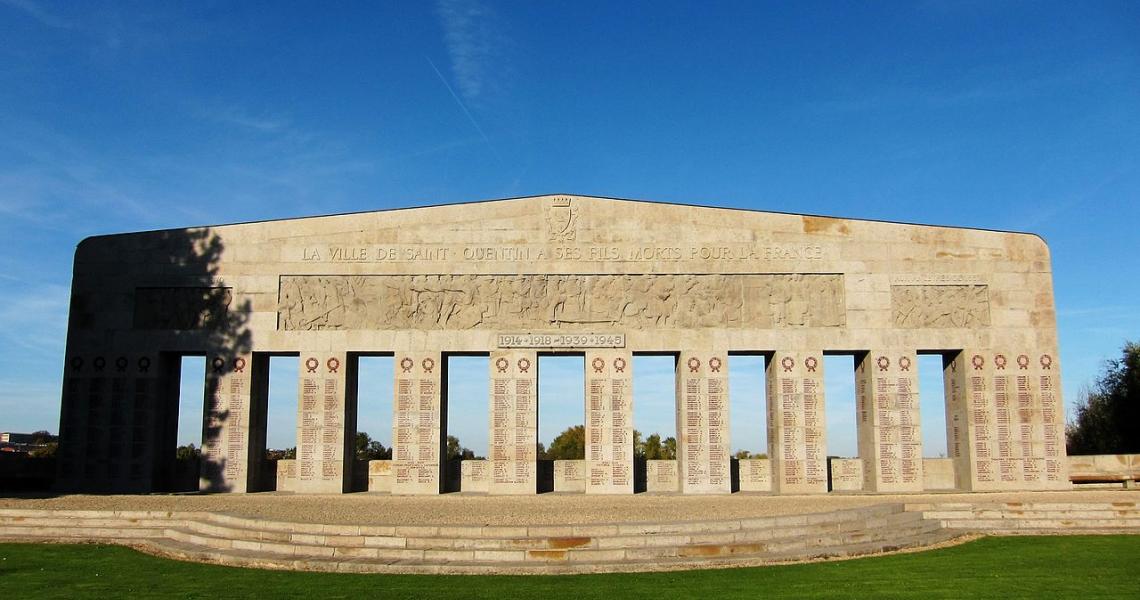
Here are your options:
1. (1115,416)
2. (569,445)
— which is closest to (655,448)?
(569,445)

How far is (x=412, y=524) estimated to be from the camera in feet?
54.4

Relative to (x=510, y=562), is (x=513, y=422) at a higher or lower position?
higher

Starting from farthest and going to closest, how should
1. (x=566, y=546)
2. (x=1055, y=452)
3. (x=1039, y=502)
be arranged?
(x=1055, y=452) → (x=1039, y=502) → (x=566, y=546)

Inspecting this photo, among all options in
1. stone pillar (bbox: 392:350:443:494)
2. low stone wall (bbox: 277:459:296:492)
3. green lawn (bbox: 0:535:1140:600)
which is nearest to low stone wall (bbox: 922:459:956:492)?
green lawn (bbox: 0:535:1140:600)

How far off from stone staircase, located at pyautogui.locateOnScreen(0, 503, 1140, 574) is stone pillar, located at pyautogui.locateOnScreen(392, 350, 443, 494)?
1009 cm

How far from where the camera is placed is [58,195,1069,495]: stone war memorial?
28797 mm

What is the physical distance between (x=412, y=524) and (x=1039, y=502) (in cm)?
1442

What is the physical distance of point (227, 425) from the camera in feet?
95.6

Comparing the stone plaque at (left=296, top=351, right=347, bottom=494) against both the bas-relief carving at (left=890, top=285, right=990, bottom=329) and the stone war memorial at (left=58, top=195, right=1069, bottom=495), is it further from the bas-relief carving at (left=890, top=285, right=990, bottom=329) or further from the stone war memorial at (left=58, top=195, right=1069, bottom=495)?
the bas-relief carving at (left=890, top=285, right=990, bottom=329)

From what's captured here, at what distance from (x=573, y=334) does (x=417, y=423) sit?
225 inches

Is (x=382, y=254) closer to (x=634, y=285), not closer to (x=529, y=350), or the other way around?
(x=529, y=350)

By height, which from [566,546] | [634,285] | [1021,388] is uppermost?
[634,285]

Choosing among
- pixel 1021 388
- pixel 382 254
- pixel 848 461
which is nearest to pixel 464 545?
pixel 382 254

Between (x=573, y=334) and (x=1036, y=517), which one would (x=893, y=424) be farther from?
(x=573, y=334)
